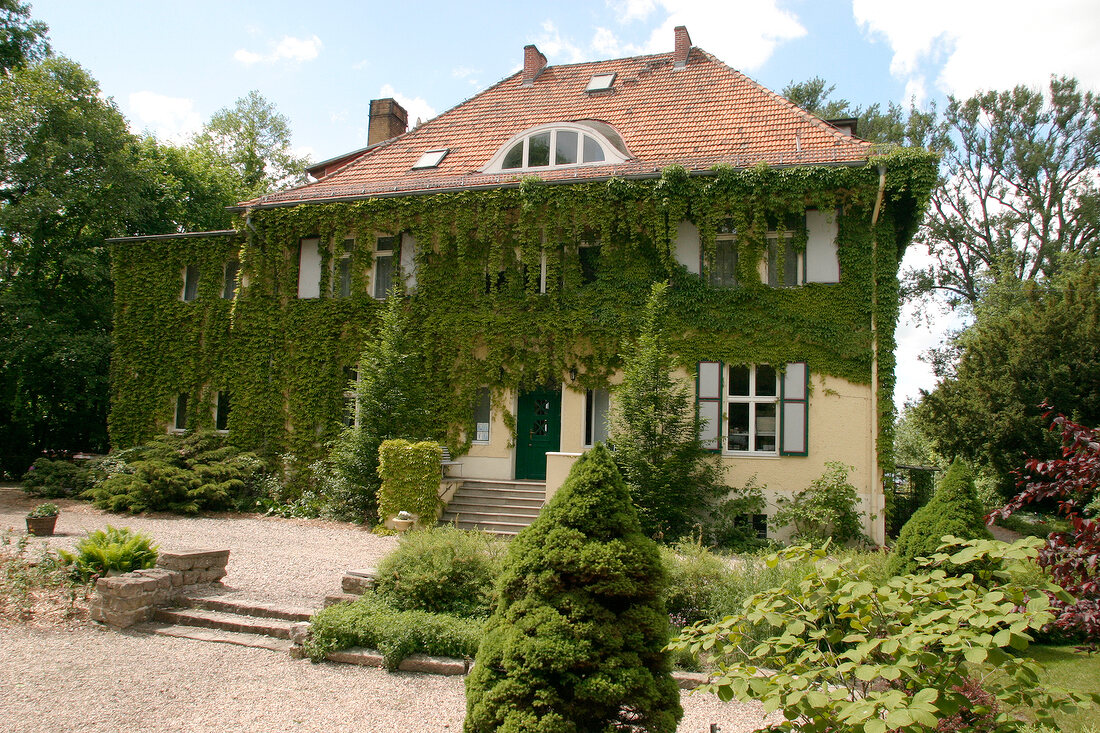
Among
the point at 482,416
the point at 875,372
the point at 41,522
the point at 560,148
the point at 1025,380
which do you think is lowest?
the point at 41,522

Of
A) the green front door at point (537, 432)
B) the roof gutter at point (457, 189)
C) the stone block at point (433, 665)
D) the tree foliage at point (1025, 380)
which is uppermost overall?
the roof gutter at point (457, 189)

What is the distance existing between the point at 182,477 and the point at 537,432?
7.75 meters

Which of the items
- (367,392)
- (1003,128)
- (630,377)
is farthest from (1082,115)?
(367,392)

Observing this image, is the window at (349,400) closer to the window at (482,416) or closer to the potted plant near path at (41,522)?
the window at (482,416)

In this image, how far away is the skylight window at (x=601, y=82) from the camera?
63.6 ft

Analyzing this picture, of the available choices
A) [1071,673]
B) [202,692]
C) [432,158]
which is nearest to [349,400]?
[432,158]

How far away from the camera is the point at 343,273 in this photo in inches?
703

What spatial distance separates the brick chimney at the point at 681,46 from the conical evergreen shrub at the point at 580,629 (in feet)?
58.6

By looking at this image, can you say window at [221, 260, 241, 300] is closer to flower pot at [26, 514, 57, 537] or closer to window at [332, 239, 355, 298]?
window at [332, 239, 355, 298]

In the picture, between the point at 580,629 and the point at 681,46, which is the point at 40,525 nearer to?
the point at 580,629

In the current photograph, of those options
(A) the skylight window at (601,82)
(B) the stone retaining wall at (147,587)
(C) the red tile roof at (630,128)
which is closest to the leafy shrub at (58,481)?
(C) the red tile roof at (630,128)

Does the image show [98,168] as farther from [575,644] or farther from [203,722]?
[575,644]

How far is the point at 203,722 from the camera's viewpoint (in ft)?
18.3

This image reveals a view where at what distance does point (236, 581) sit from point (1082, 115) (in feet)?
118
